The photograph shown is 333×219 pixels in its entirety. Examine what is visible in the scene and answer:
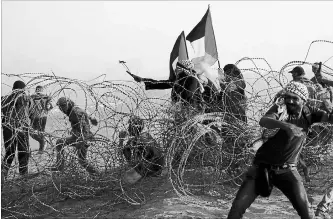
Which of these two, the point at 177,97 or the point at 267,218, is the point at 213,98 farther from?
the point at 267,218

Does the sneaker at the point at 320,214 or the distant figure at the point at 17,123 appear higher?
the distant figure at the point at 17,123

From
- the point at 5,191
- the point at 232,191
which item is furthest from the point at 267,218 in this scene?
the point at 5,191

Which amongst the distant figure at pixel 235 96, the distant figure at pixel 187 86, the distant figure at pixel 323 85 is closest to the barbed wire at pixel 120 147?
the distant figure at pixel 235 96

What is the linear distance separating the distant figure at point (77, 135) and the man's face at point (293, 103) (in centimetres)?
257

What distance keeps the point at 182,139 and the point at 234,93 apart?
118 cm

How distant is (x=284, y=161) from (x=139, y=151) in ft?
8.29

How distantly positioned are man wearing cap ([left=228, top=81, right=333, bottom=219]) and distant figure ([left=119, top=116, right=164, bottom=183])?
2.15 metres

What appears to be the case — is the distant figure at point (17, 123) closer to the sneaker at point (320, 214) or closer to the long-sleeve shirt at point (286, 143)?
the long-sleeve shirt at point (286, 143)

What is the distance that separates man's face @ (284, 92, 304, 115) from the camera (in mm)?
3900

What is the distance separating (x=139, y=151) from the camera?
5992mm

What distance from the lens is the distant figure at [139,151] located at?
5926 mm

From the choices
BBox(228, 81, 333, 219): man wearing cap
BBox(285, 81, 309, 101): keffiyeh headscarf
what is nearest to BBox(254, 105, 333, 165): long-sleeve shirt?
BBox(228, 81, 333, 219): man wearing cap

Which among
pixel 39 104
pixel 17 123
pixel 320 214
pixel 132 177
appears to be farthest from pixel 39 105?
pixel 320 214

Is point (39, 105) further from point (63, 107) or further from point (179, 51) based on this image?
point (179, 51)
